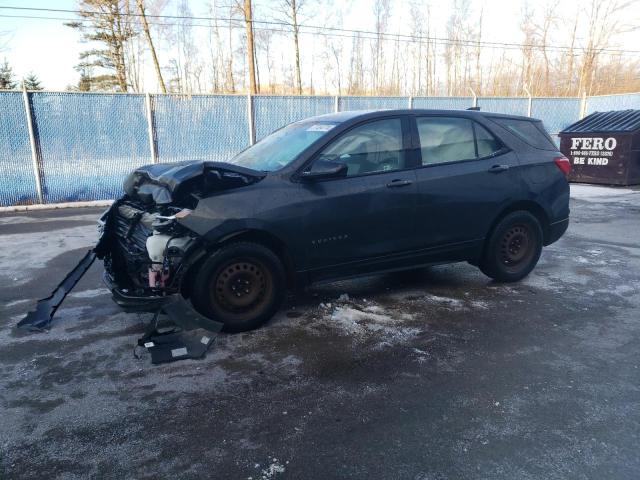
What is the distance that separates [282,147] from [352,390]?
8.15 feet

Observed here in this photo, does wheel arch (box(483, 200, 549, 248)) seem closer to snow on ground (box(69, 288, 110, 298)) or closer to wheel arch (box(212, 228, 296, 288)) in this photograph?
wheel arch (box(212, 228, 296, 288))

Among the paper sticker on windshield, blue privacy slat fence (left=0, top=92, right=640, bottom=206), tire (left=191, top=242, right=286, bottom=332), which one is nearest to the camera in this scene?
tire (left=191, top=242, right=286, bottom=332)

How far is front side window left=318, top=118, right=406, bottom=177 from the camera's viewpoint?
4352mm

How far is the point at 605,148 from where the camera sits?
542 inches

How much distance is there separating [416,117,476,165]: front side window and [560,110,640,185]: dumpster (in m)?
10.8

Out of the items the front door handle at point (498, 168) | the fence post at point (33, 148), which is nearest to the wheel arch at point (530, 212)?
the front door handle at point (498, 168)

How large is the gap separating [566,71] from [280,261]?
34.2m

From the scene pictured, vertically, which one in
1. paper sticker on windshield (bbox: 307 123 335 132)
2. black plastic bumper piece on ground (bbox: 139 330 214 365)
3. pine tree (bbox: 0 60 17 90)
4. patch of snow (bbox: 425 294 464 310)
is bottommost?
patch of snow (bbox: 425 294 464 310)

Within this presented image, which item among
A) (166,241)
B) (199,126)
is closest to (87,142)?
(199,126)

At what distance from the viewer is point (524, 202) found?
5.24 metres

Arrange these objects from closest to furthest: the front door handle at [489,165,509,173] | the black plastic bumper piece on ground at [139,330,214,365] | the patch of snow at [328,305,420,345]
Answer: the black plastic bumper piece on ground at [139,330,214,365] → the patch of snow at [328,305,420,345] → the front door handle at [489,165,509,173]

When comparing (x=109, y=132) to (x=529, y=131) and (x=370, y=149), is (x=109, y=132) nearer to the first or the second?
(x=370, y=149)

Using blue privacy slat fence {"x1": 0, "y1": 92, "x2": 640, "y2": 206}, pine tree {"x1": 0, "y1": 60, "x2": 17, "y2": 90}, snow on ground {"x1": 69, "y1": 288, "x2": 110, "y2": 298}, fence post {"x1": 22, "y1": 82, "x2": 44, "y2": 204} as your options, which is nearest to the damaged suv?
snow on ground {"x1": 69, "y1": 288, "x2": 110, "y2": 298}

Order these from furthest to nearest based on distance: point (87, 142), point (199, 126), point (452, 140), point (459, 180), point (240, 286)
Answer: point (199, 126) → point (87, 142) → point (452, 140) → point (459, 180) → point (240, 286)
